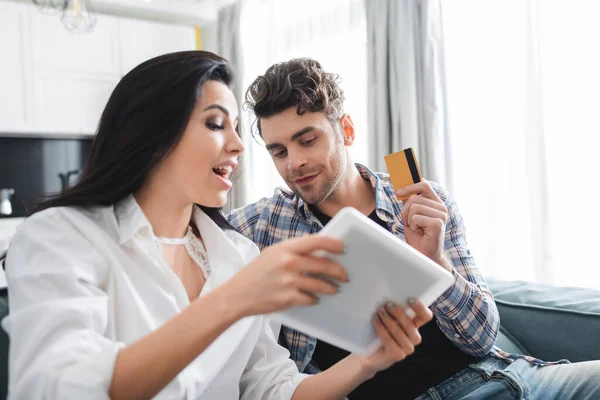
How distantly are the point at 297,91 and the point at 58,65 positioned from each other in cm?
316

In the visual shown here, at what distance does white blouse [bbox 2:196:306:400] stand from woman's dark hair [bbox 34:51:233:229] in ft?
0.15

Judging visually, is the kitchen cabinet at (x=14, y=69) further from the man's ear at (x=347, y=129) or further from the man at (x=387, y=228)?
the man's ear at (x=347, y=129)

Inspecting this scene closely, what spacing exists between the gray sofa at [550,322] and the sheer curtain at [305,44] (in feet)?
6.20

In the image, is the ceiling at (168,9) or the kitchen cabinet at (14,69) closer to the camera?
the kitchen cabinet at (14,69)

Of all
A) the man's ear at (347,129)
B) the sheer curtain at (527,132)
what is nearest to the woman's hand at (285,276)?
the man's ear at (347,129)

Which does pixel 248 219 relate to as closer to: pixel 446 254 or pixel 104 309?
pixel 446 254

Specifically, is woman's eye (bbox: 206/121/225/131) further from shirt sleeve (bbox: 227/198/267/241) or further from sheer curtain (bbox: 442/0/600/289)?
sheer curtain (bbox: 442/0/600/289)

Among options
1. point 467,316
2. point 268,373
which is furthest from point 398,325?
point 467,316

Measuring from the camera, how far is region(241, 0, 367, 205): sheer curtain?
3545 mm

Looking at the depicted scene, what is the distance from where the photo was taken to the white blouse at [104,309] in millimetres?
791

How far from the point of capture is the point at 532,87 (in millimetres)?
2549

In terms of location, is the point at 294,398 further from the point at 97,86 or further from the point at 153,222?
the point at 97,86

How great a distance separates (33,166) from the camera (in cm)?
429

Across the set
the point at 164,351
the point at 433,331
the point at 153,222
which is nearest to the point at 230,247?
the point at 153,222
